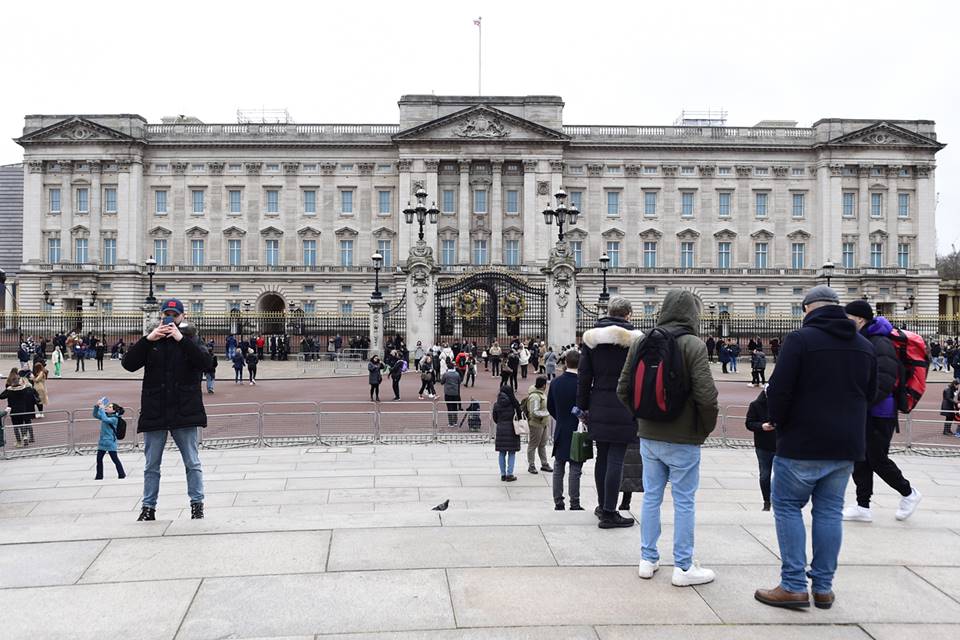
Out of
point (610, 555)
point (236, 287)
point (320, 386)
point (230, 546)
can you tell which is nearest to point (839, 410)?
point (610, 555)

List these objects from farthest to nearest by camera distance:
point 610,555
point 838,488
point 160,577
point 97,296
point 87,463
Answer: point 97,296 → point 87,463 → point 610,555 → point 160,577 → point 838,488

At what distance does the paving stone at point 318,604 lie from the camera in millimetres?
4555

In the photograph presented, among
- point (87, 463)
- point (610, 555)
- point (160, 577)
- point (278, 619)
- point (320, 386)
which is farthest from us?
point (320, 386)

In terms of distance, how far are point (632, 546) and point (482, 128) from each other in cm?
5980

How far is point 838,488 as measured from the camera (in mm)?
5027

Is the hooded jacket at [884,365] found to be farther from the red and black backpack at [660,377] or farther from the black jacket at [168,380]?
the black jacket at [168,380]

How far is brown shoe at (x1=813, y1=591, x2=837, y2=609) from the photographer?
192 inches

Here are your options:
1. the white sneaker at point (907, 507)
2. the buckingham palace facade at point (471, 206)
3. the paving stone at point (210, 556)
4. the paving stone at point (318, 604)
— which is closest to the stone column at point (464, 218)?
the buckingham palace facade at point (471, 206)

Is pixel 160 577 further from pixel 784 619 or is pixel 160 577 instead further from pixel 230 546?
pixel 784 619

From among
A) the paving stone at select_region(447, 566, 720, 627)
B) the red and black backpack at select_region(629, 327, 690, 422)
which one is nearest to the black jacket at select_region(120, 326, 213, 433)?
the paving stone at select_region(447, 566, 720, 627)

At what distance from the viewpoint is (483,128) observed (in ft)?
207

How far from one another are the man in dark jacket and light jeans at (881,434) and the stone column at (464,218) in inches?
A: 2244

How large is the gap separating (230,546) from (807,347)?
189 inches

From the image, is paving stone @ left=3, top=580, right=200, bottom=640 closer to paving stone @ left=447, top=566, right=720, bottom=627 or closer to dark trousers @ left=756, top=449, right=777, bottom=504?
paving stone @ left=447, top=566, right=720, bottom=627
